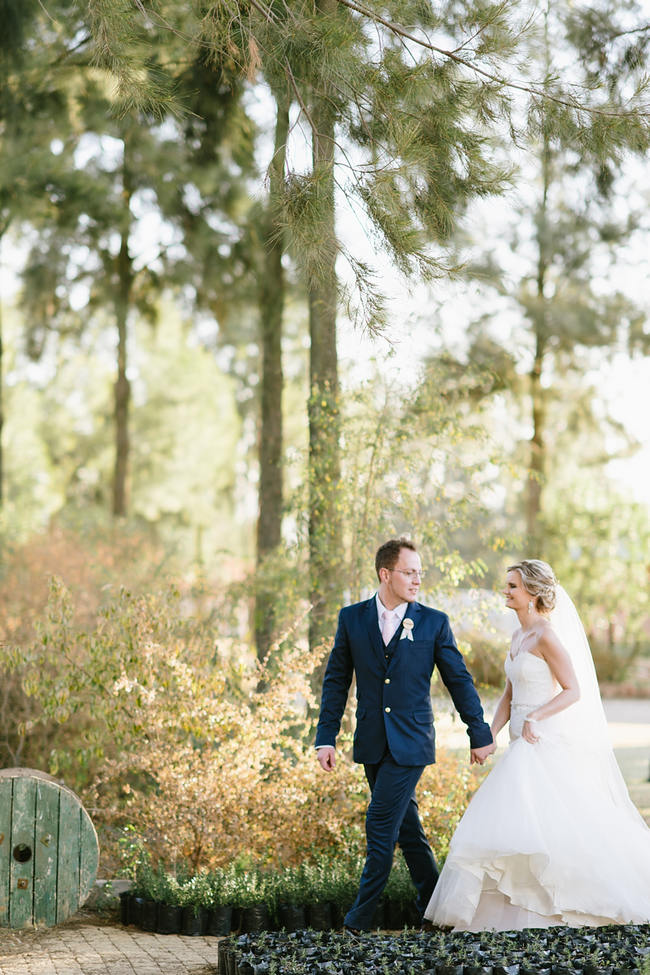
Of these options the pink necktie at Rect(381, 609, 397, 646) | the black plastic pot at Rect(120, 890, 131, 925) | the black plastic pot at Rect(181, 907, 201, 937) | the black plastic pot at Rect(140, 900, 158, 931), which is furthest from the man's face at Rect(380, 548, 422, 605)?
the black plastic pot at Rect(120, 890, 131, 925)

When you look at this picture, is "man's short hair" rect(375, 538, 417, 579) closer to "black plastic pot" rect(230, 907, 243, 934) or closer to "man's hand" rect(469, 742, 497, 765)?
"man's hand" rect(469, 742, 497, 765)

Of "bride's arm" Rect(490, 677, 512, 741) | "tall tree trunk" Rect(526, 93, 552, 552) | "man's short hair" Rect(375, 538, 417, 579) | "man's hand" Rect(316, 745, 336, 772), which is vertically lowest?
"man's hand" Rect(316, 745, 336, 772)

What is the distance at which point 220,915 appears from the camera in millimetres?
5473

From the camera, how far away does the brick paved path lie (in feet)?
15.9

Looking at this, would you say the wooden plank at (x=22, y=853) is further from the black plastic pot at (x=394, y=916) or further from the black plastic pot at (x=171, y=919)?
the black plastic pot at (x=394, y=916)

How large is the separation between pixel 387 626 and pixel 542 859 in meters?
1.27

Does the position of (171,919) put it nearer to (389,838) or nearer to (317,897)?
(317,897)

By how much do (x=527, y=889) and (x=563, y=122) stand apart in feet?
12.4

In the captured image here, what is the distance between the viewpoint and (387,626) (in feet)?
17.5

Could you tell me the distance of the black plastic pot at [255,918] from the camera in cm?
540

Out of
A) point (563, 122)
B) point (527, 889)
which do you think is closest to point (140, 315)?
point (563, 122)

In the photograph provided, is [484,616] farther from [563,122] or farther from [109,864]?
[563,122]

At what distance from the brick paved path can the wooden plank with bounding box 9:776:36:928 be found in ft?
0.32

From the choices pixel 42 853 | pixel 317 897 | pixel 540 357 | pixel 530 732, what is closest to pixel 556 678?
pixel 530 732
